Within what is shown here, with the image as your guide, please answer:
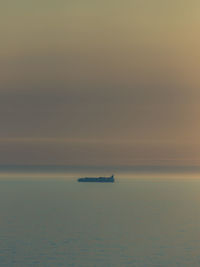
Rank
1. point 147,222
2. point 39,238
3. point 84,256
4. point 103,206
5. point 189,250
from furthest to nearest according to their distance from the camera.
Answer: point 103,206 → point 147,222 → point 39,238 → point 189,250 → point 84,256

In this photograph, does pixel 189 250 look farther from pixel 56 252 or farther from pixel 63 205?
pixel 63 205

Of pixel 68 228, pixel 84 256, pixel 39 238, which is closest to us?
pixel 84 256

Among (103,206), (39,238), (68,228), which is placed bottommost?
(39,238)

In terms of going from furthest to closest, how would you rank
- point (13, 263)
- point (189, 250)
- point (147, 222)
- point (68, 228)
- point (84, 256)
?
point (147, 222) < point (68, 228) < point (189, 250) < point (84, 256) < point (13, 263)

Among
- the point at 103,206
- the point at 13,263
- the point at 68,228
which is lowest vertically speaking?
the point at 13,263

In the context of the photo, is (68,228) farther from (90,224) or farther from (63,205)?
(63,205)

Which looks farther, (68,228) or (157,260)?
(68,228)

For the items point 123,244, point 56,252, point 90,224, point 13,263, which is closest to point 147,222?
point 90,224

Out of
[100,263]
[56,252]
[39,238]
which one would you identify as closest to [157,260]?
[100,263]

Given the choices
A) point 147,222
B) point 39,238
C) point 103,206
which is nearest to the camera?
point 39,238

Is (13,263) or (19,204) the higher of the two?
(19,204)
